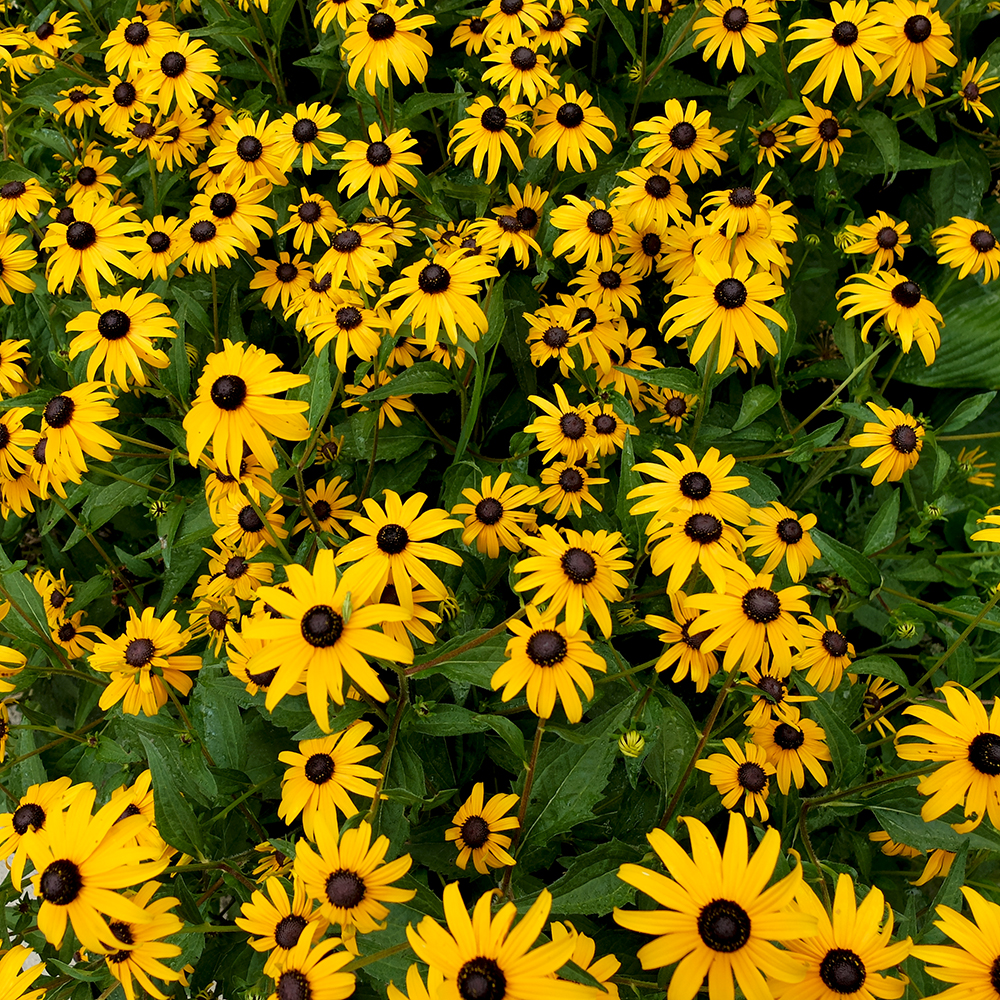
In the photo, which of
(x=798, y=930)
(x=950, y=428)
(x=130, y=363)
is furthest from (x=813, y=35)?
(x=798, y=930)

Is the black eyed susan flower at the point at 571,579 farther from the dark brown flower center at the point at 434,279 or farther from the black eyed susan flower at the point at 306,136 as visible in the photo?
the black eyed susan flower at the point at 306,136

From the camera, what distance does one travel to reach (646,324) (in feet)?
9.05

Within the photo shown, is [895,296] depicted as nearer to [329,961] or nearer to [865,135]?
[865,135]

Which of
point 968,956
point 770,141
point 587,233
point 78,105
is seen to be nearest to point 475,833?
point 968,956

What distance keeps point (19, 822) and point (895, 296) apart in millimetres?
2473

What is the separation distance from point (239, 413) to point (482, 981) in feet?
3.63

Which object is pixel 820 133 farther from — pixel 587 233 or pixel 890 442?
pixel 890 442

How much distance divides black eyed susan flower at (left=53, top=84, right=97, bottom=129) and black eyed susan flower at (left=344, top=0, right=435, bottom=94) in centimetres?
105

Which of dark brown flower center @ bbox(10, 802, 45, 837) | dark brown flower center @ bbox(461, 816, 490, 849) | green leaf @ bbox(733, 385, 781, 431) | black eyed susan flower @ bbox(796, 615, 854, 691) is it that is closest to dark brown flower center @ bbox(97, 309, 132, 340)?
dark brown flower center @ bbox(10, 802, 45, 837)

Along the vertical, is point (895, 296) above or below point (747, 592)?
above

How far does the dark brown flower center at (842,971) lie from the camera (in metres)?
1.16

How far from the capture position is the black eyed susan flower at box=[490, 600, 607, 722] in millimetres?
1442

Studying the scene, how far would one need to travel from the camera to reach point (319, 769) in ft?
5.05

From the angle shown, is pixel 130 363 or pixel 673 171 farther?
pixel 673 171
